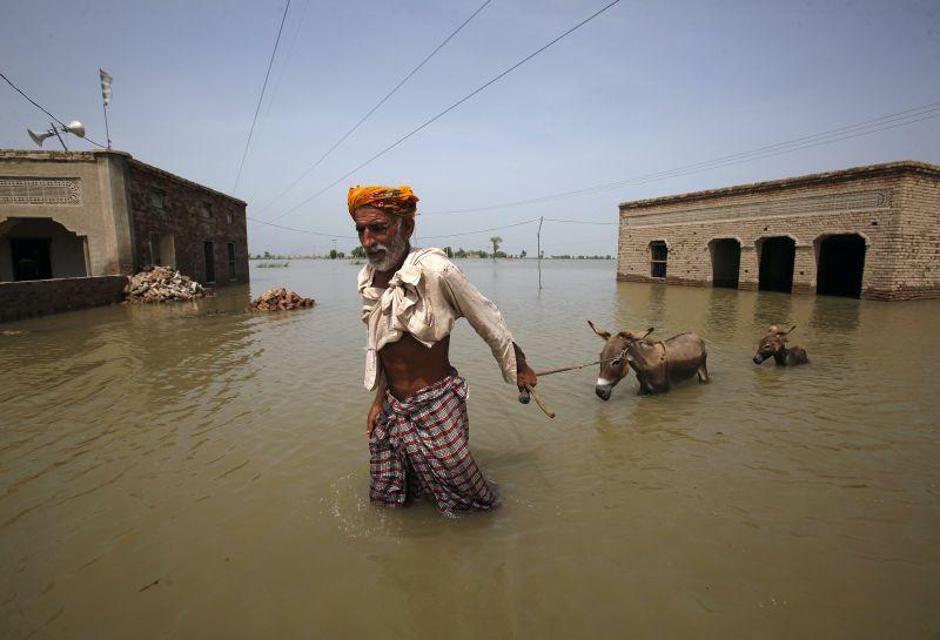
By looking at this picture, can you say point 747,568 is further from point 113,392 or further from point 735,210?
point 735,210

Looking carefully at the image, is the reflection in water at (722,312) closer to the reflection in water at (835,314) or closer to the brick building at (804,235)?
the reflection in water at (835,314)

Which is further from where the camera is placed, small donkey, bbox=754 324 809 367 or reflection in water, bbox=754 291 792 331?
reflection in water, bbox=754 291 792 331

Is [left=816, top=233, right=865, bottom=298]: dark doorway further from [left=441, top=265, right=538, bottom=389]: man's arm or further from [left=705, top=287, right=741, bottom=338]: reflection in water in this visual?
[left=441, top=265, right=538, bottom=389]: man's arm

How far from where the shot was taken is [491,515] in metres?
2.86

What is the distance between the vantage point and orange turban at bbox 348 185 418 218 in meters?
2.37

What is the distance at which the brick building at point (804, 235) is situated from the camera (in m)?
15.0

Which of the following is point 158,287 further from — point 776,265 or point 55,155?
point 776,265

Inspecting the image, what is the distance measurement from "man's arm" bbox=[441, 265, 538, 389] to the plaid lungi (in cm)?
31

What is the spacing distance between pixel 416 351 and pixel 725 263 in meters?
23.6

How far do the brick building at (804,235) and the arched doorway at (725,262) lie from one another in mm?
50

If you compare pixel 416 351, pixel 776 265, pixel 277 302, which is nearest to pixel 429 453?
pixel 416 351

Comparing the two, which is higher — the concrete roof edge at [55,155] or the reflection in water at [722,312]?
the concrete roof edge at [55,155]

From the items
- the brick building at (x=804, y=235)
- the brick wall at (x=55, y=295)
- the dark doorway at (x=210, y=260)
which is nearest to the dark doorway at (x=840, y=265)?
the brick building at (x=804, y=235)

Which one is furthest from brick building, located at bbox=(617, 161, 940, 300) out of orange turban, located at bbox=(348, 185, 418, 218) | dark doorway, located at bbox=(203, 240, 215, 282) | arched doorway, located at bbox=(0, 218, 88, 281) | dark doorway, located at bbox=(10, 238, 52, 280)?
dark doorway, located at bbox=(10, 238, 52, 280)
